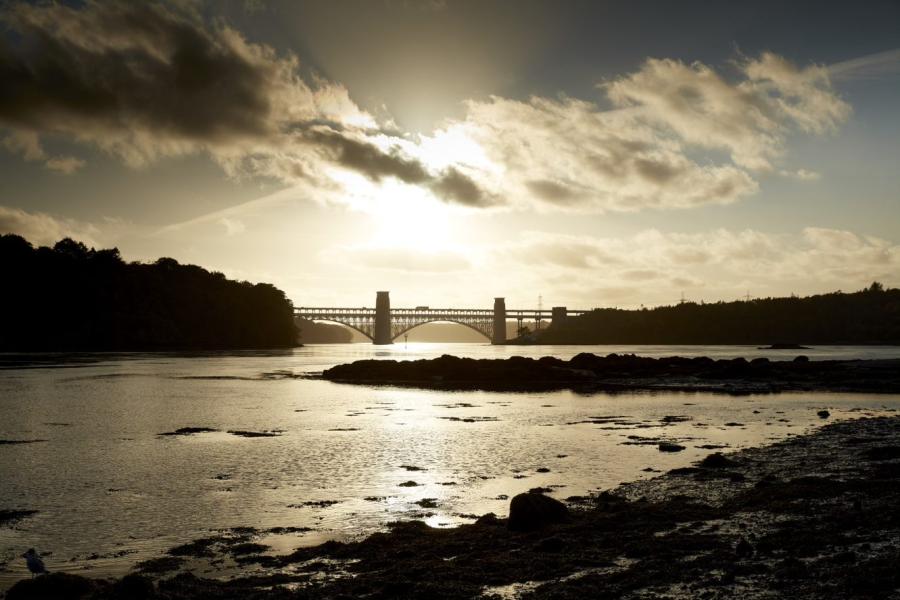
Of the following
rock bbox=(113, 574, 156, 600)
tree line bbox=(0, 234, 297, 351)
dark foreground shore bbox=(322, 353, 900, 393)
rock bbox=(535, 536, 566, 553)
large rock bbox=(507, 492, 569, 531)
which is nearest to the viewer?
rock bbox=(113, 574, 156, 600)

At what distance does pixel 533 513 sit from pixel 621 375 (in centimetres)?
4722

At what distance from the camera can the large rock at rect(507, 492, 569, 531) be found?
39.5 feet

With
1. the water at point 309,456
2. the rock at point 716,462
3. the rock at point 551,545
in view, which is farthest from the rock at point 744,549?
the rock at point 716,462

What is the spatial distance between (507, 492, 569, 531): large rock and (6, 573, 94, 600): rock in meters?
6.73

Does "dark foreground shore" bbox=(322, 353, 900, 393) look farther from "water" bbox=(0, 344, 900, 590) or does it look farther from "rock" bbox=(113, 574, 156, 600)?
"rock" bbox=(113, 574, 156, 600)

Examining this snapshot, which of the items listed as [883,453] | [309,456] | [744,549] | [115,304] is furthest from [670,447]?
[115,304]

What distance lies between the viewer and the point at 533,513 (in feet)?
39.7

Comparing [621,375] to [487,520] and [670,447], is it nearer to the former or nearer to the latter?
[670,447]

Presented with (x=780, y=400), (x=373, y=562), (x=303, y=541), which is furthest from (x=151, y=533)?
(x=780, y=400)

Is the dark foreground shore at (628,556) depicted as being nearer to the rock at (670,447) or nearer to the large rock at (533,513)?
the large rock at (533,513)

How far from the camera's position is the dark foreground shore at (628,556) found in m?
8.87

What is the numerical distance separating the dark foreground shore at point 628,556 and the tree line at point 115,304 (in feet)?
454

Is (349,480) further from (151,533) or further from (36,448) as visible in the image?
(36,448)

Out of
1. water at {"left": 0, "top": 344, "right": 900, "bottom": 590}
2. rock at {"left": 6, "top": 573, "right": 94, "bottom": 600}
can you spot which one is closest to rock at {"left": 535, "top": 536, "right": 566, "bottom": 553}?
water at {"left": 0, "top": 344, "right": 900, "bottom": 590}
